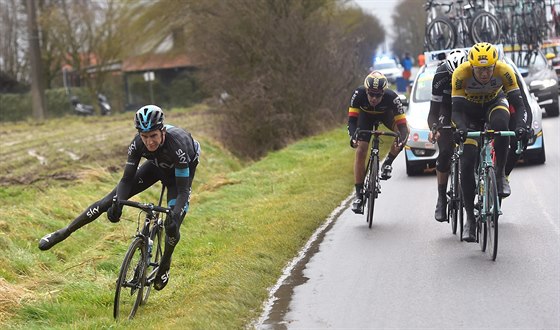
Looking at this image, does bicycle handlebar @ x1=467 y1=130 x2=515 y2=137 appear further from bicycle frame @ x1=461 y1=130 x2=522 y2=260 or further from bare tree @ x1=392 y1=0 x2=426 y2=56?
bare tree @ x1=392 y1=0 x2=426 y2=56

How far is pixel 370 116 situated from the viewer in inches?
520

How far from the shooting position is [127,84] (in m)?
68.9

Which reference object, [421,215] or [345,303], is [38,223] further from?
[345,303]

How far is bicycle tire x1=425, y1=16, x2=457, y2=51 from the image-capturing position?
25.1 metres

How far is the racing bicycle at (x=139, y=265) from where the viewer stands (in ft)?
27.5

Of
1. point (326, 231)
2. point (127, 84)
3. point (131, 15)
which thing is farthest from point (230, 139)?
point (127, 84)

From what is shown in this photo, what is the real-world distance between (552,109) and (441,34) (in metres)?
3.84

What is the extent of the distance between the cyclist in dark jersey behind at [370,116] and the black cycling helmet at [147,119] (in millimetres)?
4752

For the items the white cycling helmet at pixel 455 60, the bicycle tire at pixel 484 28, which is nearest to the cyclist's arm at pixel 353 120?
the white cycling helmet at pixel 455 60

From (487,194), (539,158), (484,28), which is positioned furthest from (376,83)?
(484,28)

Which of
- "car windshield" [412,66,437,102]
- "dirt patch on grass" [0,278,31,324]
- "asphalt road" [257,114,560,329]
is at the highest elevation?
"car windshield" [412,66,437,102]

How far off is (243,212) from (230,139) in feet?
40.7

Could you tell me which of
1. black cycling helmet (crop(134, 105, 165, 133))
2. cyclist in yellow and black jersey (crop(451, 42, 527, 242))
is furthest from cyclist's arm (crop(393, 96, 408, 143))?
black cycling helmet (crop(134, 105, 165, 133))

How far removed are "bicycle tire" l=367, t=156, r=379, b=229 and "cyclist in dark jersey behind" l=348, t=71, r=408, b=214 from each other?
20 centimetres
